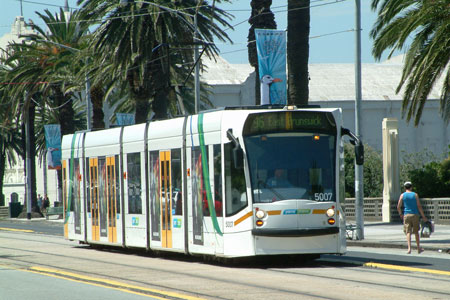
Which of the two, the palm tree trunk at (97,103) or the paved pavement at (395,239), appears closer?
the paved pavement at (395,239)

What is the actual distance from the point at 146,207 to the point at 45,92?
91.5 ft

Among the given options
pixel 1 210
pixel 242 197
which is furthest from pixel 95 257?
pixel 1 210

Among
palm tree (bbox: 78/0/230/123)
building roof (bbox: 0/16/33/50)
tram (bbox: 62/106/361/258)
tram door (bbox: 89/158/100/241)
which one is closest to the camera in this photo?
tram (bbox: 62/106/361/258)

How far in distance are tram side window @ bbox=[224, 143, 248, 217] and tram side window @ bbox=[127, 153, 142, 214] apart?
4552 mm

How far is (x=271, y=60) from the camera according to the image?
26828 millimetres

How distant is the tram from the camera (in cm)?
1620

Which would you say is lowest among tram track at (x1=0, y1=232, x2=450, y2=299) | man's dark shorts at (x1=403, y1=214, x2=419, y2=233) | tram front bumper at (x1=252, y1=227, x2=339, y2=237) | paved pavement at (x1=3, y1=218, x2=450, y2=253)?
paved pavement at (x1=3, y1=218, x2=450, y2=253)

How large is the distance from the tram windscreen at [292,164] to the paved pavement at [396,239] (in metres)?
5.25

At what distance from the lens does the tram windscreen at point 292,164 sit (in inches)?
644

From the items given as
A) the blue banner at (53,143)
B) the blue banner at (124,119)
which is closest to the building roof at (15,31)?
the blue banner at (53,143)

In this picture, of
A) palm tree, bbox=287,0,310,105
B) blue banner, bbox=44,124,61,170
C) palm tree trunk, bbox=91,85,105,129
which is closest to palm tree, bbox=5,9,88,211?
blue banner, bbox=44,124,61,170

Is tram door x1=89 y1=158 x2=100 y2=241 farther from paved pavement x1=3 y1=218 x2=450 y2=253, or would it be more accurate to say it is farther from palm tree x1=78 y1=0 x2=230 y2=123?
palm tree x1=78 y1=0 x2=230 y2=123

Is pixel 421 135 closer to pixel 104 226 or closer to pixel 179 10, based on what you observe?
pixel 179 10

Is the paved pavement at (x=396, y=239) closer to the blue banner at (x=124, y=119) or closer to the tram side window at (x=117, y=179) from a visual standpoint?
the tram side window at (x=117, y=179)
